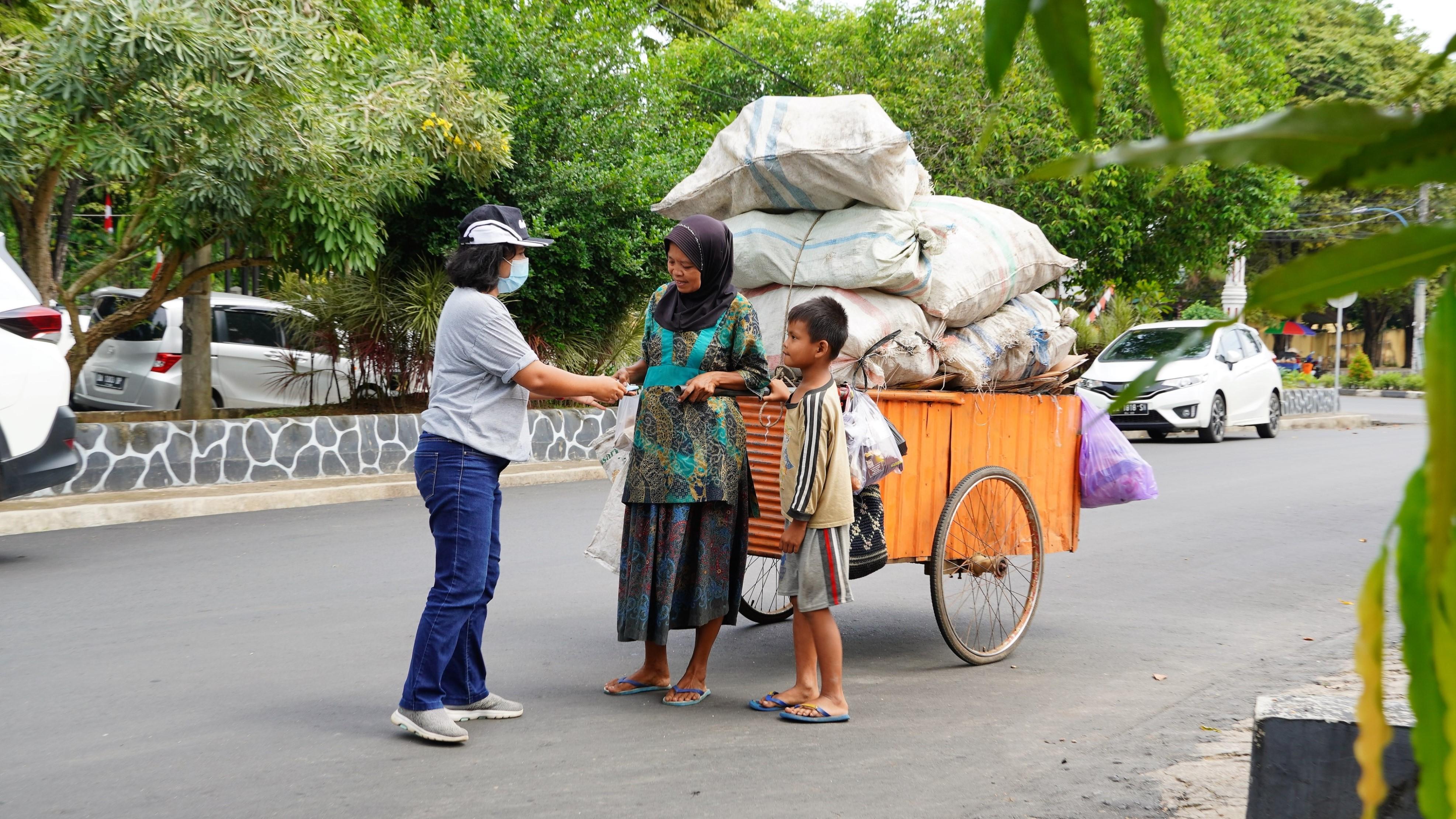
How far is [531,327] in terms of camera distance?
14898 millimetres

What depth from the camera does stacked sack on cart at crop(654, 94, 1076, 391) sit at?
5.09 metres

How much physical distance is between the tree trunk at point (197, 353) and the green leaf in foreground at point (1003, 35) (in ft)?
43.0

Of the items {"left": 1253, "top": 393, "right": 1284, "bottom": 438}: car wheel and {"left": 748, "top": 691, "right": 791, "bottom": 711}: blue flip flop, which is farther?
{"left": 1253, "top": 393, "right": 1284, "bottom": 438}: car wheel

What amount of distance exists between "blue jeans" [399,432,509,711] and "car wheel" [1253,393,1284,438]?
675 inches

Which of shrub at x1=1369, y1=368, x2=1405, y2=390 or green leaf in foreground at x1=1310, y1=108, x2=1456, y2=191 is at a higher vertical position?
green leaf in foreground at x1=1310, y1=108, x2=1456, y2=191

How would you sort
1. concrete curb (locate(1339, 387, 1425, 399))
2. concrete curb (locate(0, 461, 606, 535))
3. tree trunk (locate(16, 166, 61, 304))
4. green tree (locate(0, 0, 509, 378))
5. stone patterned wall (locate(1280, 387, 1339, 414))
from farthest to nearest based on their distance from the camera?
concrete curb (locate(1339, 387, 1425, 399)) → stone patterned wall (locate(1280, 387, 1339, 414)) → tree trunk (locate(16, 166, 61, 304)) → green tree (locate(0, 0, 509, 378)) → concrete curb (locate(0, 461, 606, 535))

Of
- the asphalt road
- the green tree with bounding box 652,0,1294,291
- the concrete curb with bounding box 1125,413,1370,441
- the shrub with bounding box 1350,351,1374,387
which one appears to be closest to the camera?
the asphalt road

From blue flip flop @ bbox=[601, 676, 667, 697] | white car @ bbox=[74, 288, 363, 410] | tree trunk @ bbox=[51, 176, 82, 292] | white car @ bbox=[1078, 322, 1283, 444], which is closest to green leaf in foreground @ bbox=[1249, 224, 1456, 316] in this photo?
blue flip flop @ bbox=[601, 676, 667, 697]

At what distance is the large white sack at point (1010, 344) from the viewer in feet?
17.7

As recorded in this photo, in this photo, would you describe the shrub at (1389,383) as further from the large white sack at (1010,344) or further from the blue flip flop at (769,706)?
the blue flip flop at (769,706)

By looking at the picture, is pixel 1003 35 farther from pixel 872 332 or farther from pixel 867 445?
pixel 872 332

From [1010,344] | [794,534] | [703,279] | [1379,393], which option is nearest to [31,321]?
[703,279]

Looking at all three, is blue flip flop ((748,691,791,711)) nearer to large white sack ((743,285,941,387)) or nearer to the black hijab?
large white sack ((743,285,941,387))

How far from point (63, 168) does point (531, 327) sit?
5.44 meters
